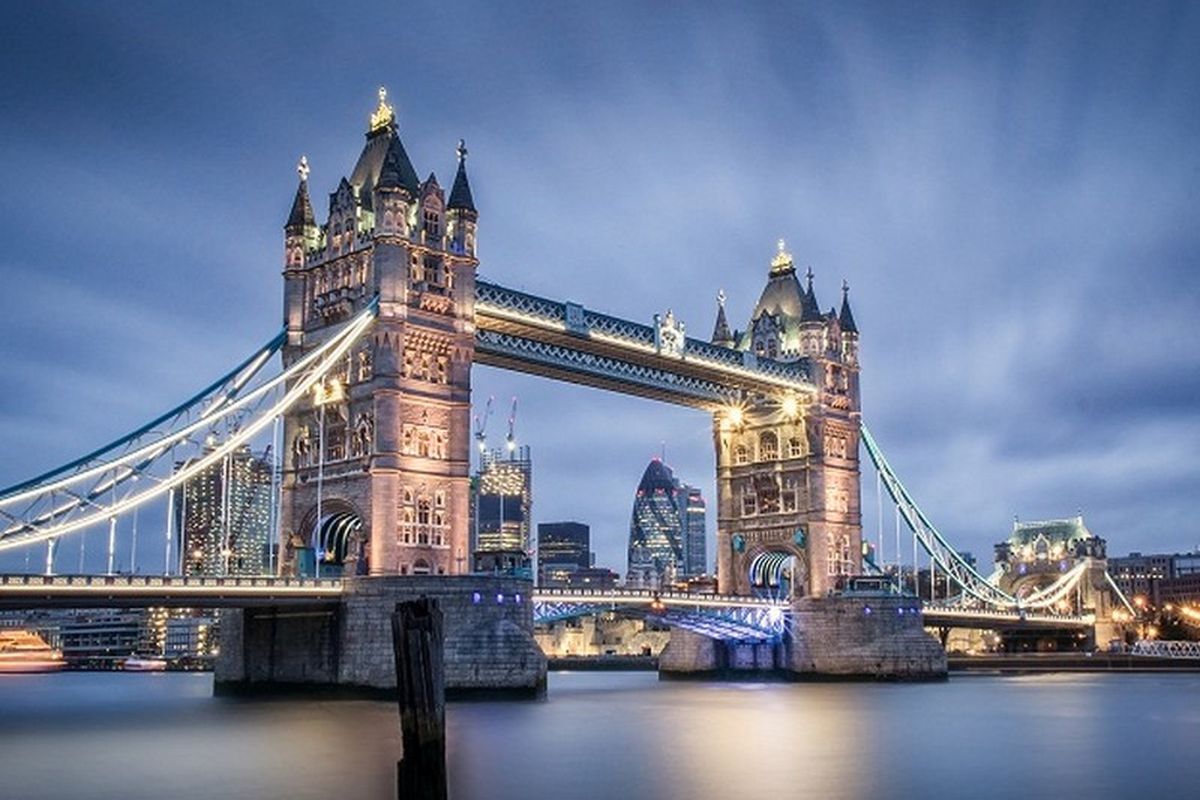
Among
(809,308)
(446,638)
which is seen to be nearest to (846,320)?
(809,308)

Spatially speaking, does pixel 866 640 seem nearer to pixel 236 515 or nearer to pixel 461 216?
pixel 461 216

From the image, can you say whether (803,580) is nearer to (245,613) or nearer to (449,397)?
(449,397)

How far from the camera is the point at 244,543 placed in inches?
7446

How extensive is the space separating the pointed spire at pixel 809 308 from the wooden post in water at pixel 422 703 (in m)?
75.3

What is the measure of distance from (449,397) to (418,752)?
45415 millimetres

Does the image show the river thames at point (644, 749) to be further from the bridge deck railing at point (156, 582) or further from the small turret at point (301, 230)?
the small turret at point (301, 230)

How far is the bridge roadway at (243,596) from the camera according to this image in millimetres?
53594

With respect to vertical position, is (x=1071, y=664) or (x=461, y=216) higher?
(x=461, y=216)

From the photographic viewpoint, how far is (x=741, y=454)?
331 ft

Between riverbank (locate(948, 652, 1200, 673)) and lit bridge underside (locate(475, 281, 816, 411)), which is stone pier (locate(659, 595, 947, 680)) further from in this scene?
riverbank (locate(948, 652, 1200, 673))

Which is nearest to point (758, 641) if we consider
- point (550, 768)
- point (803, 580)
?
point (803, 580)

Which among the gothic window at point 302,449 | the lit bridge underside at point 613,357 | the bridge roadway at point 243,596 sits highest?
the lit bridge underside at point 613,357

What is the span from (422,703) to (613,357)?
193ft

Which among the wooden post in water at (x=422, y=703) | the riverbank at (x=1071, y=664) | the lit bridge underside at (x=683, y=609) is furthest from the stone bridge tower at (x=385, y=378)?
the riverbank at (x=1071, y=664)
